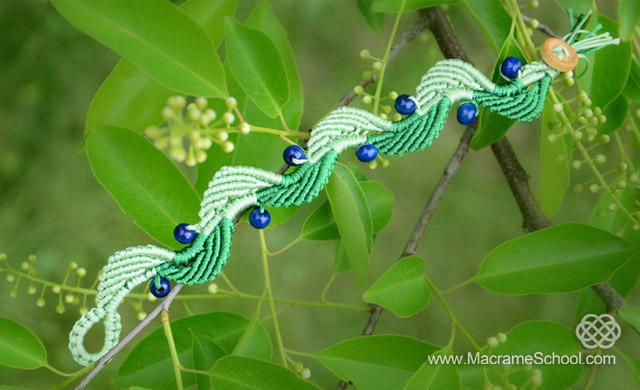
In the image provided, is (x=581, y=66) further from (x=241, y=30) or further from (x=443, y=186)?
(x=241, y=30)

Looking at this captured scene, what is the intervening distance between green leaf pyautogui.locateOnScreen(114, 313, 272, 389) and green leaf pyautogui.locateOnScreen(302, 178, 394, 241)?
0.18 m

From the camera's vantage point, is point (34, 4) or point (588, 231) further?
point (34, 4)

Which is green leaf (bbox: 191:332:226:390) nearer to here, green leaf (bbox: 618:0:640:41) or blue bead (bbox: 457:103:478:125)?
blue bead (bbox: 457:103:478:125)

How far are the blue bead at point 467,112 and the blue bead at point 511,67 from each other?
0.06 meters

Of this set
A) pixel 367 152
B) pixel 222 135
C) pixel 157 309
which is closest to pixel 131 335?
pixel 157 309

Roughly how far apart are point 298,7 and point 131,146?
1388 millimetres

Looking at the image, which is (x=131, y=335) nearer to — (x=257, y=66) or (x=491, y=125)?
(x=257, y=66)

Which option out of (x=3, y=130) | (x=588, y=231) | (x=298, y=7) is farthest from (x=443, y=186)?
(x=3, y=130)

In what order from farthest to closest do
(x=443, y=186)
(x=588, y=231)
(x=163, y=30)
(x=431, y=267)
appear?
1. (x=431, y=267)
2. (x=443, y=186)
3. (x=588, y=231)
4. (x=163, y=30)

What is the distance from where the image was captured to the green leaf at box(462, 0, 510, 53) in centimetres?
81

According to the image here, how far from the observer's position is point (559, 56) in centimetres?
85

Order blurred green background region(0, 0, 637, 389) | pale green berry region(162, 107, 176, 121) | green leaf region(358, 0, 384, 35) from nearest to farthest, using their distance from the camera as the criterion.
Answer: pale green berry region(162, 107, 176, 121) < green leaf region(358, 0, 384, 35) < blurred green background region(0, 0, 637, 389)

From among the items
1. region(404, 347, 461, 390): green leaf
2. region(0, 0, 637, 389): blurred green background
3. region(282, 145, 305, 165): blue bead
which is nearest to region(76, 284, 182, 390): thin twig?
region(282, 145, 305, 165): blue bead

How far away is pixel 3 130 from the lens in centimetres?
190
